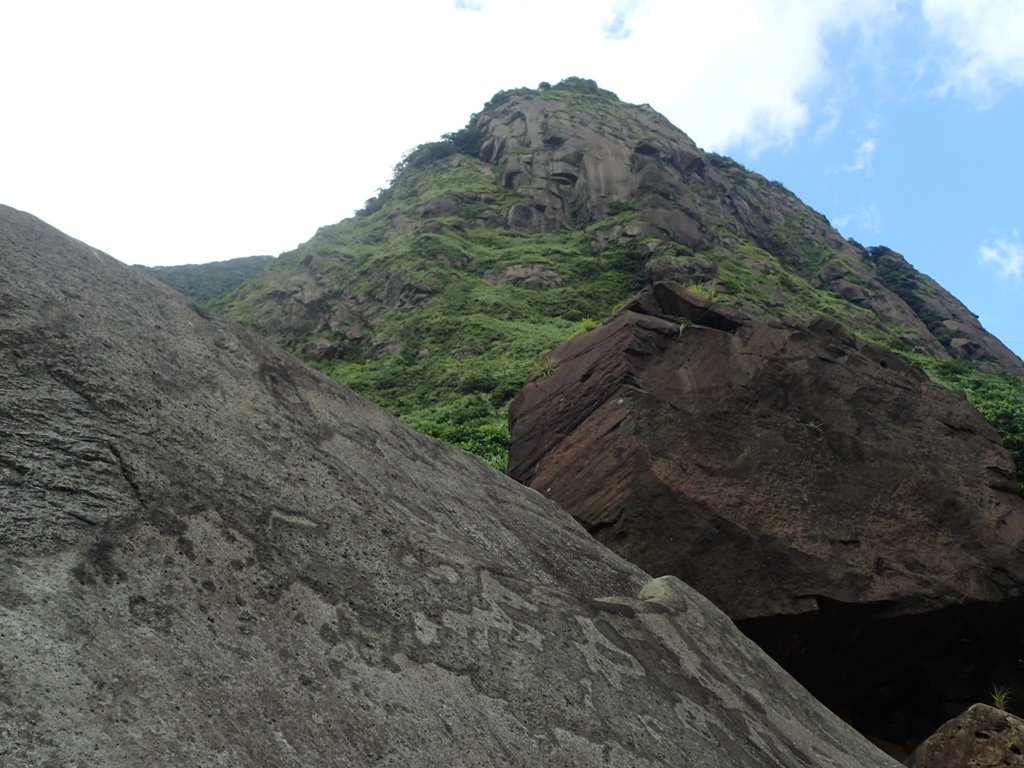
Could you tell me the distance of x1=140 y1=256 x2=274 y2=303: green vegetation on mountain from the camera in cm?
5522

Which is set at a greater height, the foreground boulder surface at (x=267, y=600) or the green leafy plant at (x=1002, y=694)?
the green leafy plant at (x=1002, y=694)

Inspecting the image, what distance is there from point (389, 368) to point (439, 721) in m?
23.4

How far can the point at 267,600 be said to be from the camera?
319 centimetres

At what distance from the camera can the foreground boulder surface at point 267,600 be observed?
8.34ft

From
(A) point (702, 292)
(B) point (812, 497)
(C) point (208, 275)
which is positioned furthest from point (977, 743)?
(C) point (208, 275)

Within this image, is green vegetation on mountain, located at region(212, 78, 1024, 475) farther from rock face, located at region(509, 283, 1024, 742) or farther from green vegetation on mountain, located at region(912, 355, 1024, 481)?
rock face, located at region(509, 283, 1024, 742)

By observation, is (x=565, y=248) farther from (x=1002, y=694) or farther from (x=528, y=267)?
(x=1002, y=694)

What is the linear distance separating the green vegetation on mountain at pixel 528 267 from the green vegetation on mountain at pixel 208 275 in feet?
44.6

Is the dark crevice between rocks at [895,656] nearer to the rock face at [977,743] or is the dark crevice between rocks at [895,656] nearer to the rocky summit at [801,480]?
the rocky summit at [801,480]

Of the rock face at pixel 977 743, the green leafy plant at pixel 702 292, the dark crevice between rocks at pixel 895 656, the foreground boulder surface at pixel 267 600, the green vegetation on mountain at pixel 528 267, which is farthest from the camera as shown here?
the green vegetation on mountain at pixel 528 267

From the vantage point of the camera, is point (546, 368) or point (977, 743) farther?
point (546, 368)

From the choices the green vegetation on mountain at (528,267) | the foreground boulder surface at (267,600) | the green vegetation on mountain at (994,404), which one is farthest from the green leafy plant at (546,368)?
the foreground boulder surface at (267,600)

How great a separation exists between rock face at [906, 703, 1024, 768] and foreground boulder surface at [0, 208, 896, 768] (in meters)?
0.79

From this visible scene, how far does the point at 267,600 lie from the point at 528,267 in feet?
103
